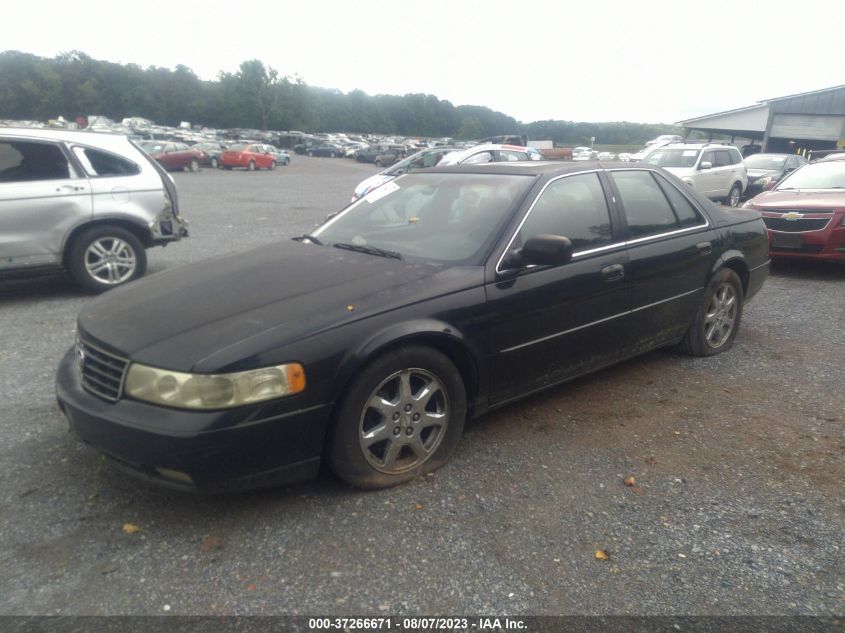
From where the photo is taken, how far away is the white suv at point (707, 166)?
16.4m

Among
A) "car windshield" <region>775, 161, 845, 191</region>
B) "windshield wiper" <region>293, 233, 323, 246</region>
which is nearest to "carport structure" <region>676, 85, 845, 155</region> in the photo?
"car windshield" <region>775, 161, 845, 191</region>

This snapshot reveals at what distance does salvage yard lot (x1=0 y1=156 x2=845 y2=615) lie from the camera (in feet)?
8.53

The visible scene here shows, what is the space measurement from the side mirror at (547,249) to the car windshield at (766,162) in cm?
2073

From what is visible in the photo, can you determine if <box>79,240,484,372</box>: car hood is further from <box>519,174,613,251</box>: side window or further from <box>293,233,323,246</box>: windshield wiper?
<box>519,174,613,251</box>: side window

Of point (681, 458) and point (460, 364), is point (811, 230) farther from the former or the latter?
point (460, 364)

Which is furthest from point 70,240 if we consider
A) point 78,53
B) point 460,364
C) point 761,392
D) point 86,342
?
point 78,53

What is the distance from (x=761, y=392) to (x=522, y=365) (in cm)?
194

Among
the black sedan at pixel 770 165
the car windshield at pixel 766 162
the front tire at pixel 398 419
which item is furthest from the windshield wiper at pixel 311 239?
the car windshield at pixel 766 162

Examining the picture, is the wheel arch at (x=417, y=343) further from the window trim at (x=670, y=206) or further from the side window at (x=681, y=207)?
the side window at (x=681, y=207)

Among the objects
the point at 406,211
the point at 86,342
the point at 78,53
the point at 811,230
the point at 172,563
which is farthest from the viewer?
the point at 78,53

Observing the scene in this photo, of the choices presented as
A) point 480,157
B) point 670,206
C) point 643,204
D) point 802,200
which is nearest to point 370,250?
point 643,204

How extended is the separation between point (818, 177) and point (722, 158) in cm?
822

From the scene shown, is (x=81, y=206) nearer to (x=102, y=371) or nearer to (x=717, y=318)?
(x=102, y=371)

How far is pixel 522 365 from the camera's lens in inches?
149
